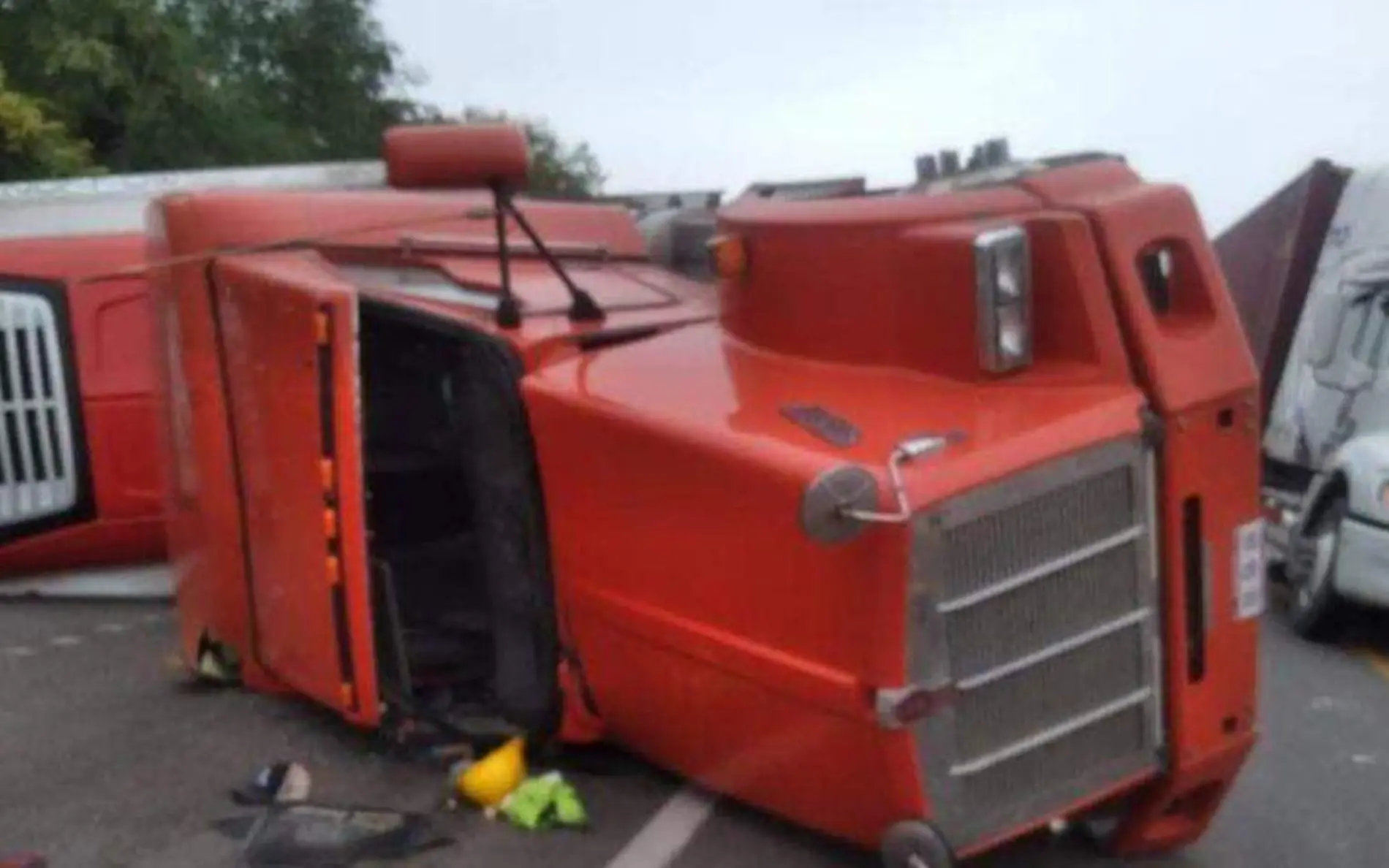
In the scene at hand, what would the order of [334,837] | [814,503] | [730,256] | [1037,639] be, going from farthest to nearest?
1. [730,256]
2. [334,837]
3. [1037,639]
4. [814,503]

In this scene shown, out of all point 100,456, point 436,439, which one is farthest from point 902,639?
point 100,456

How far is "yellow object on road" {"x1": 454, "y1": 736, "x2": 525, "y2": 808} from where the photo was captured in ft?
22.2

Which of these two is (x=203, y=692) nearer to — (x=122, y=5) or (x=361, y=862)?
(x=361, y=862)

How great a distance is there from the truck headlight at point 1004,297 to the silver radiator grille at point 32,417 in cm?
687

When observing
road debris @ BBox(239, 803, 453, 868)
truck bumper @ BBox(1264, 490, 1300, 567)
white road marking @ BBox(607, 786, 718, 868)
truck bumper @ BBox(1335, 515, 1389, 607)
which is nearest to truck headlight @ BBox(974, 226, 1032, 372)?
white road marking @ BBox(607, 786, 718, 868)

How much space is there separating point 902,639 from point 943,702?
190 mm

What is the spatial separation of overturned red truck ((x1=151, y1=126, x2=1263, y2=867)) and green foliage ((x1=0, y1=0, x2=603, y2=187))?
52.0 feet

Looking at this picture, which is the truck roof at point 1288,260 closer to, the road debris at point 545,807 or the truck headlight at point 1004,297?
the road debris at point 545,807

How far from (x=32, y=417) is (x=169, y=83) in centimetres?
1634

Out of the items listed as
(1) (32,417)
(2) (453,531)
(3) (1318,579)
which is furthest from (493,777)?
(3) (1318,579)

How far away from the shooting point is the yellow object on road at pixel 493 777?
676cm

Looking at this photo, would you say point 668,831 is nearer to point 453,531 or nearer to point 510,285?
point 453,531

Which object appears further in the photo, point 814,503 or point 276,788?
point 276,788

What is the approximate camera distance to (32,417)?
11656mm
